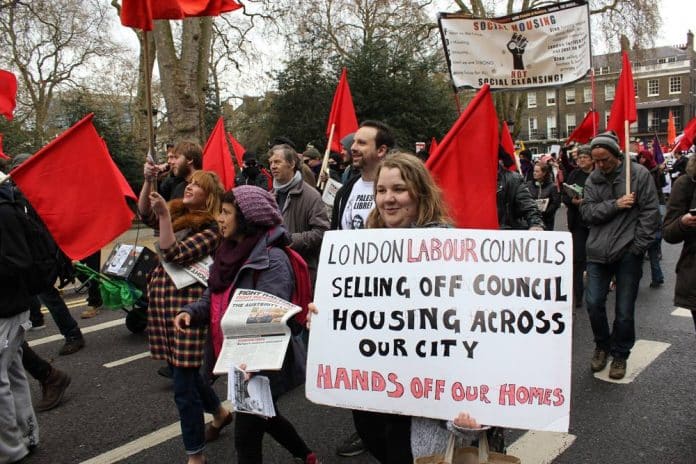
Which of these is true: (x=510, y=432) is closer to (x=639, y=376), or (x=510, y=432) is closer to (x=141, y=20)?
(x=639, y=376)

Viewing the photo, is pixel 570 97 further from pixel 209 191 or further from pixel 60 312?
pixel 209 191

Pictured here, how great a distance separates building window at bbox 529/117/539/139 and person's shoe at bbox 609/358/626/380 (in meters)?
72.9

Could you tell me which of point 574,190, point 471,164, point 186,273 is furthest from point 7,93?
point 574,190

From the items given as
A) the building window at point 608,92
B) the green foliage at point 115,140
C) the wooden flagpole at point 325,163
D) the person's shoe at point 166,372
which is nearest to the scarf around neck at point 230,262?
the person's shoe at point 166,372

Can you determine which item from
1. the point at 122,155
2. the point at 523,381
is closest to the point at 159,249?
the point at 523,381

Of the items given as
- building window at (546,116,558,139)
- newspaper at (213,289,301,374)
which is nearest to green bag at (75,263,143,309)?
newspaper at (213,289,301,374)

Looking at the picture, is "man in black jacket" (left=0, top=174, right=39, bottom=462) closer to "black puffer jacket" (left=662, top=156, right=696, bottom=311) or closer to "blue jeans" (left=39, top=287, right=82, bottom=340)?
"blue jeans" (left=39, top=287, right=82, bottom=340)

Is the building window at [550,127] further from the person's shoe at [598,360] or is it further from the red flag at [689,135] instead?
the person's shoe at [598,360]

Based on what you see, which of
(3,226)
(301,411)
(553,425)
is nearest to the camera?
(553,425)

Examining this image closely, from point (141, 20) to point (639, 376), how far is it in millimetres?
4298

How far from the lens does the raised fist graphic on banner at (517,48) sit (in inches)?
188

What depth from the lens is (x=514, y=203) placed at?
4527mm

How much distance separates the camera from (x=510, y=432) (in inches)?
139

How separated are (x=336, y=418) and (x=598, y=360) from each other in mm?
2153
